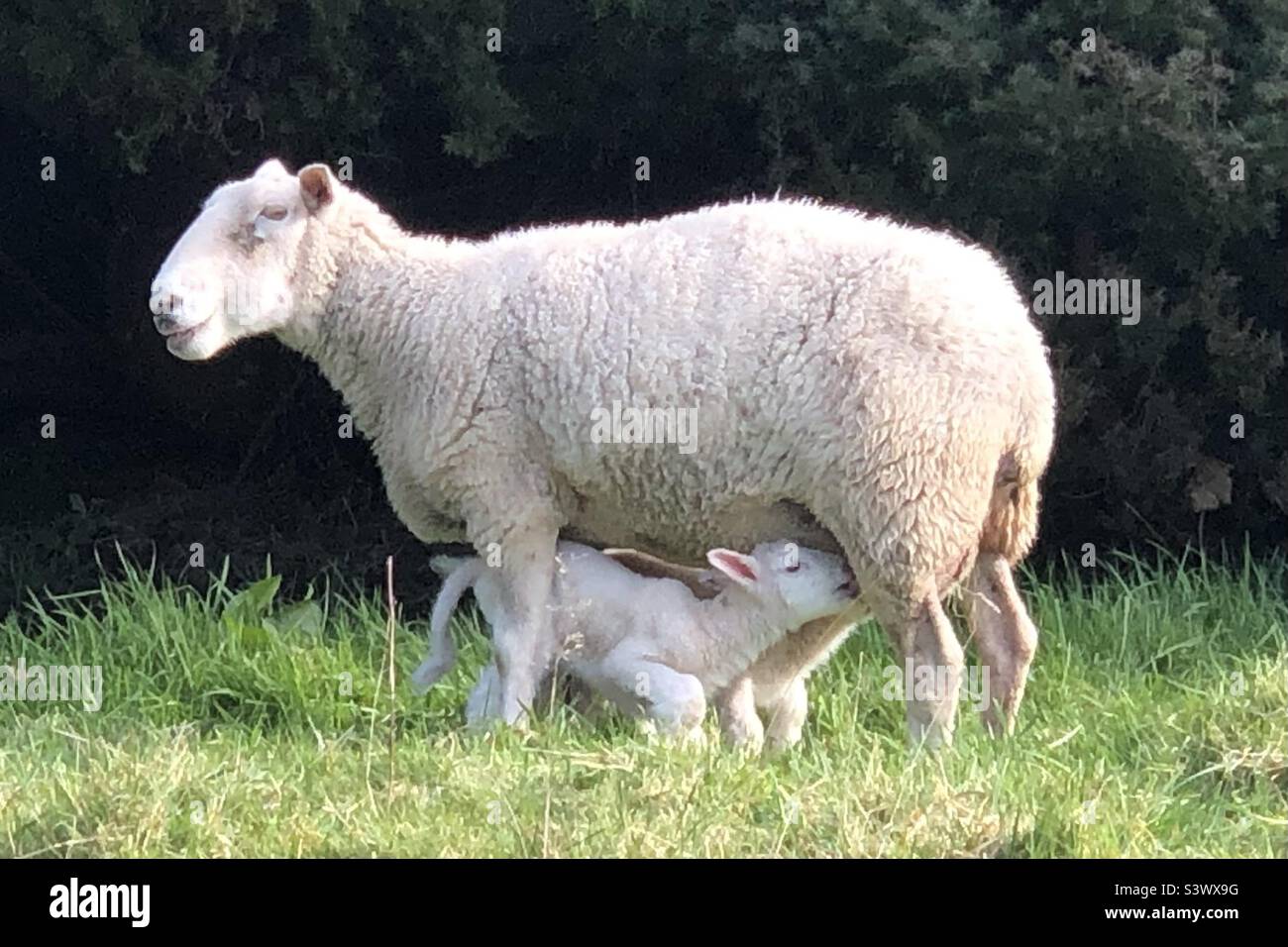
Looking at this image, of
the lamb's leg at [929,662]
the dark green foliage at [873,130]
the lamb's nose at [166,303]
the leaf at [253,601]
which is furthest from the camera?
the dark green foliage at [873,130]

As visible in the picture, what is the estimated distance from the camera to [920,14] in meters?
7.44

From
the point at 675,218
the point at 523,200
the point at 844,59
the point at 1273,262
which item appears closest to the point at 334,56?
the point at 523,200

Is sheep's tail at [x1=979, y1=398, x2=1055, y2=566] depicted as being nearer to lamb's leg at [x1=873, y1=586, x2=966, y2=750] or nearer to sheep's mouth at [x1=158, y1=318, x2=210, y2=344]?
lamb's leg at [x1=873, y1=586, x2=966, y2=750]

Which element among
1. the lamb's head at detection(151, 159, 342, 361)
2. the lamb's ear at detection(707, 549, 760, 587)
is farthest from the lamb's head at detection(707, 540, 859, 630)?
the lamb's head at detection(151, 159, 342, 361)

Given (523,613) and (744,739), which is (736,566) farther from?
(523,613)

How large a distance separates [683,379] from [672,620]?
685 millimetres

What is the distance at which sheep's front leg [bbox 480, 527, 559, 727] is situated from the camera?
5.70 metres

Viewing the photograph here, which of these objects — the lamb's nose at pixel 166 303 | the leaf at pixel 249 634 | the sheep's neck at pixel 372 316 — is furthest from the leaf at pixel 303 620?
the lamb's nose at pixel 166 303

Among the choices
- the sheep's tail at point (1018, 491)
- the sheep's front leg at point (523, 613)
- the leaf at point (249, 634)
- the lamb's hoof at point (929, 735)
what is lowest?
the lamb's hoof at point (929, 735)

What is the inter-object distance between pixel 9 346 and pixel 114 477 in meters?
0.79

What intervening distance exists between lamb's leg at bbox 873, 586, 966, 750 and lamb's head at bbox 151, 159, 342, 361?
192cm

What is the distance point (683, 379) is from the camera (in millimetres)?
5574

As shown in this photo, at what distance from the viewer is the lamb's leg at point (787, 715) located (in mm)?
5910

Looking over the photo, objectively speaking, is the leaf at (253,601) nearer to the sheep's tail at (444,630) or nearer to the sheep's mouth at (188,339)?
the sheep's tail at (444,630)
